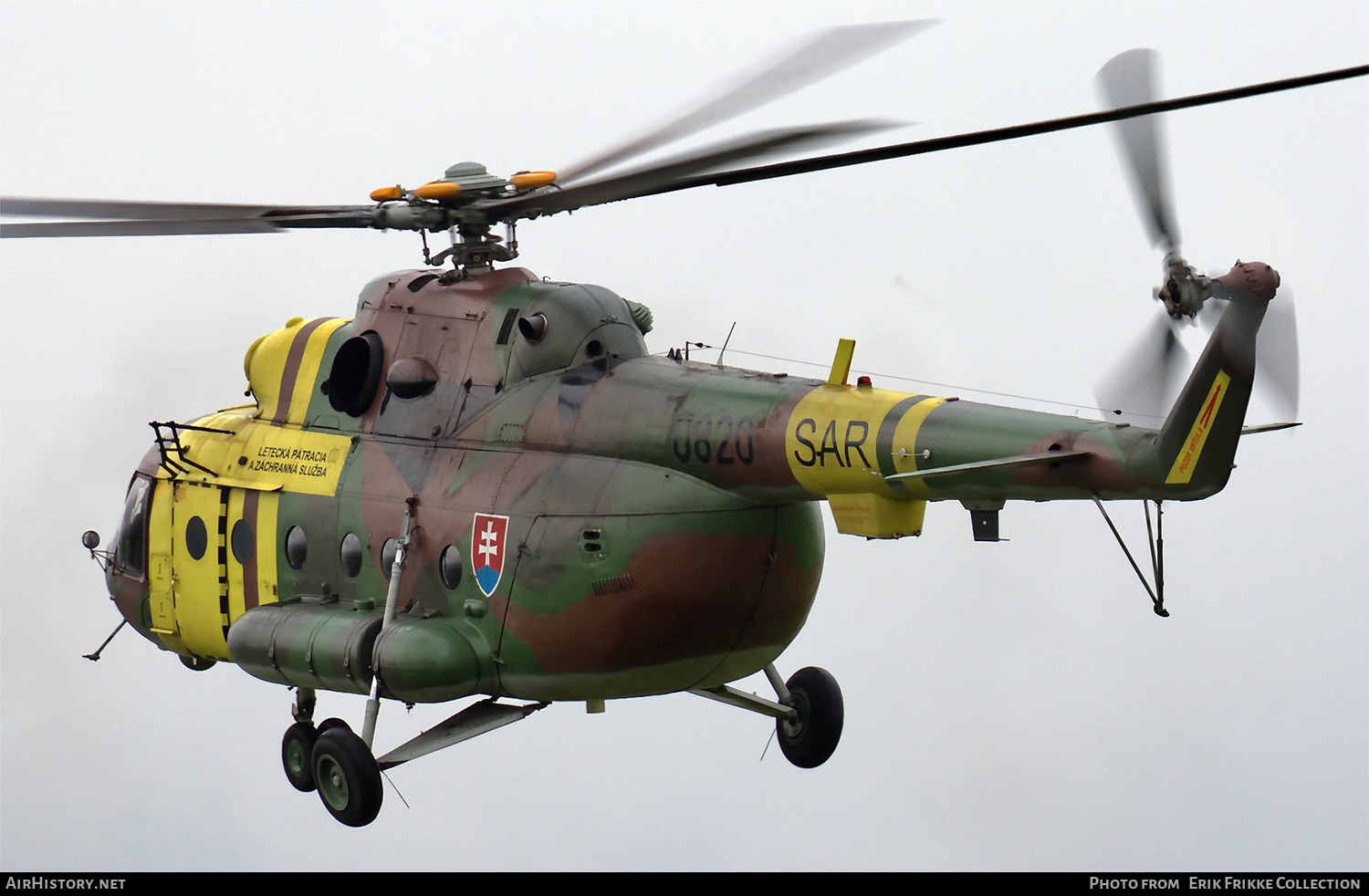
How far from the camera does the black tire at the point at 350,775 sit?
14.6 meters

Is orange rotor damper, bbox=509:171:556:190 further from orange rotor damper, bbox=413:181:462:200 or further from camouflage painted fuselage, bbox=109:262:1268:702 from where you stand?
camouflage painted fuselage, bbox=109:262:1268:702

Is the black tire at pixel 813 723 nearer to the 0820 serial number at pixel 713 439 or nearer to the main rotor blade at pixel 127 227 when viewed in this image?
the 0820 serial number at pixel 713 439

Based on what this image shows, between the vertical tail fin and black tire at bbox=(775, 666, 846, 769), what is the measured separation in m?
5.00

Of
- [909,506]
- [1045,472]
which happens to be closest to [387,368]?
[909,506]

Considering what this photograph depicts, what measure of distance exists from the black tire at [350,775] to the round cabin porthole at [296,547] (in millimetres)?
1477

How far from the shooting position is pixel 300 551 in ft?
51.8

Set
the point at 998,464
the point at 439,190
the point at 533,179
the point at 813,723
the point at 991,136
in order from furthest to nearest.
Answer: the point at 813,723, the point at 439,190, the point at 533,179, the point at 998,464, the point at 991,136

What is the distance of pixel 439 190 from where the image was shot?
47.9 ft

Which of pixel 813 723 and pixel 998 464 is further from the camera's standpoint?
pixel 813 723

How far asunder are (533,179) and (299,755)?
4.71 metres

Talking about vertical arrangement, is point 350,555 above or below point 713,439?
below

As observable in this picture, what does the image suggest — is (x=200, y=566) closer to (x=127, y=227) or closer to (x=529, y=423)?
(x=127, y=227)

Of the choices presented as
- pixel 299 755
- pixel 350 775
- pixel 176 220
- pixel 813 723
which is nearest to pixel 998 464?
pixel 813 723

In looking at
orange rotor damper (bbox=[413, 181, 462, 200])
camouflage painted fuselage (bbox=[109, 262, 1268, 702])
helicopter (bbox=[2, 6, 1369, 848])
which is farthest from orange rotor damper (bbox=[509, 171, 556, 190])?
camouflage painted fuselage (bbox=[109, 262, 1268, 702])
